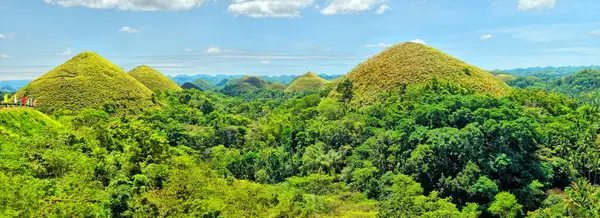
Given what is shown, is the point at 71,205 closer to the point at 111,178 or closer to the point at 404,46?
the point at 111,178

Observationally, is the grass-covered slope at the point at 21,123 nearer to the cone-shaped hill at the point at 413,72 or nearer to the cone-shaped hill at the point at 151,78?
the cone-shaped hill at the point at 413,72

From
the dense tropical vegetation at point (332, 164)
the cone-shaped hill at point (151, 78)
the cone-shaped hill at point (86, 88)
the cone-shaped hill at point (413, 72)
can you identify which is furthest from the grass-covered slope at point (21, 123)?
the cone-shaped hill at point (151, 78)

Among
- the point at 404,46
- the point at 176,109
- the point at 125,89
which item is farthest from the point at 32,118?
the point at 404,46

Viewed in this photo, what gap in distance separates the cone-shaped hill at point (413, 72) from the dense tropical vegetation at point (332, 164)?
903 cm

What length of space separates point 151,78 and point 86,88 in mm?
50486

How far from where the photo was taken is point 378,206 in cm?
3403

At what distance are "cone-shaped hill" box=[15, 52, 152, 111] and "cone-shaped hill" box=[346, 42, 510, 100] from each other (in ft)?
153

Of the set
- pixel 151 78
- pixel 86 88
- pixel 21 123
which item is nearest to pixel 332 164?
pixel 21 123

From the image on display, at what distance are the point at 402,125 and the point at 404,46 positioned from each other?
154ft

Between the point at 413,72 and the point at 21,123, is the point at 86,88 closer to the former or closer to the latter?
the point at 21,123

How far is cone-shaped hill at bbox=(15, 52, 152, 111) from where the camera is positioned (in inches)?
3118

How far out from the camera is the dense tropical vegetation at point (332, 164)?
27.8 meters

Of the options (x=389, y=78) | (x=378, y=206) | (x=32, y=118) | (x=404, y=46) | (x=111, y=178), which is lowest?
(x=378, y=206)

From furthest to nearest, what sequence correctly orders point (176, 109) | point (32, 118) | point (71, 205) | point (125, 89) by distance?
point (125, 89)
point (176, 109)
point (32, 118)
point (71, 205)
